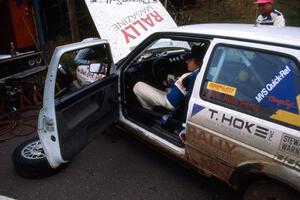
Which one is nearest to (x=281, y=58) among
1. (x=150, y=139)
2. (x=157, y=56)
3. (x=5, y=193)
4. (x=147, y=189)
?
(x=150, y=139)

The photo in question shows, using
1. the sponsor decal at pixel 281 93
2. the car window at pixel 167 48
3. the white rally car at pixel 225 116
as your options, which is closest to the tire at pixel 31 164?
the white rally car at pixel 225 116

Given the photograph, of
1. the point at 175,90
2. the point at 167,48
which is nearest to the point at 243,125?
the point at 175,90

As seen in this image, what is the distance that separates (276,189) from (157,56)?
2445 mm

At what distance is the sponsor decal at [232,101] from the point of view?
2.57 meters

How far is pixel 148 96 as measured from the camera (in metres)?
3.80

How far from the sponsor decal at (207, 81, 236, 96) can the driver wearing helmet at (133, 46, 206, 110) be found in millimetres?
325

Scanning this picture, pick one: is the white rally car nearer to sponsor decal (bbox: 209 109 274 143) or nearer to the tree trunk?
sponsor decal (bbox: 209 109 274 143)

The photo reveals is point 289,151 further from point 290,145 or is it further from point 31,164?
point 31,164

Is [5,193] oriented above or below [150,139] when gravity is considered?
below

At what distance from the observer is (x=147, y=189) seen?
344cm

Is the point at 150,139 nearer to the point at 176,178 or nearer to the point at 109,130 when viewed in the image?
the point at 176,178

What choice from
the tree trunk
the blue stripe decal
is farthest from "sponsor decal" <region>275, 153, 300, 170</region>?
the tree trunk

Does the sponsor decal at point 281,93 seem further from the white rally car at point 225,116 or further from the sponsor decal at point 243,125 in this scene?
the sponsor decal at point 243,125

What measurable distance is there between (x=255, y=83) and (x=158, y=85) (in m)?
1.83
